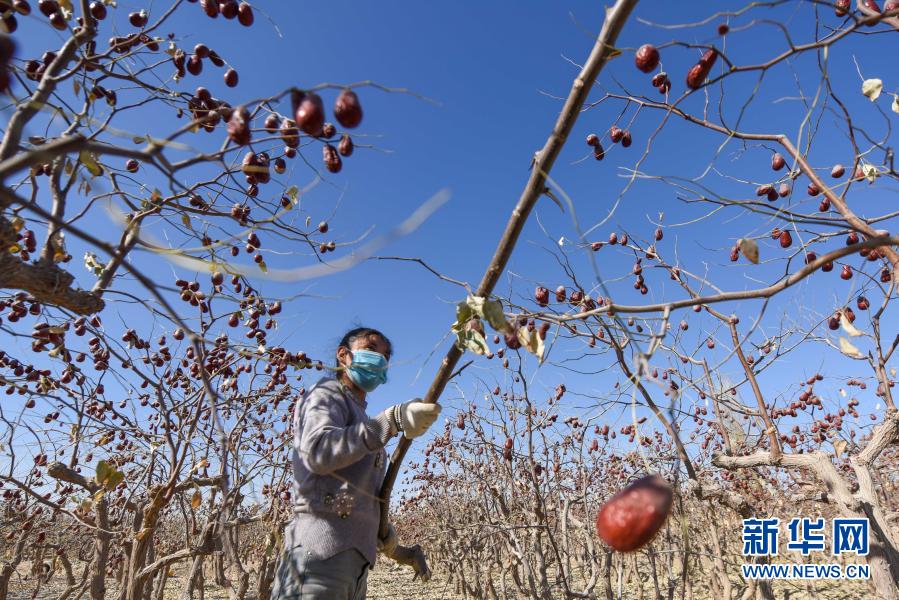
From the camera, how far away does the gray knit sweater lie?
1.86 m

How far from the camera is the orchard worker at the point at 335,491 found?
1.85 m

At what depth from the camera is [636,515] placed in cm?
112

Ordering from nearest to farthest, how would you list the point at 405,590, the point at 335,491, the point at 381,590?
the point at 335,491
the point at 381,590
the point at 405,590

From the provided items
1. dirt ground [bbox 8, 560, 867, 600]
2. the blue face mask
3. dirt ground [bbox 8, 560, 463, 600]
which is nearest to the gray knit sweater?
the blue face mask

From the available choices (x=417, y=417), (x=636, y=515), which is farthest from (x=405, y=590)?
(x=636, y=515)

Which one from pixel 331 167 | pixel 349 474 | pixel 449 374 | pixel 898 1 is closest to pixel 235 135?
pixel 331 167

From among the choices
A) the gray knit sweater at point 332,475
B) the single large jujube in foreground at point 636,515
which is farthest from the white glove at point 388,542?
the single large jujube in foreground at point 636,515

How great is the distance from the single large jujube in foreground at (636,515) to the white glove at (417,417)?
0.75m

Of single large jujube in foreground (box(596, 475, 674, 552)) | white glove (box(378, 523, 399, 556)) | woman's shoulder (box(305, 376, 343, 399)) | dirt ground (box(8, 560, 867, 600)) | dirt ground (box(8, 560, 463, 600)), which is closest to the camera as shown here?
single large jujube in foreground (box(596, 475, 674, 552))

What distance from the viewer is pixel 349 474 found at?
209 cm

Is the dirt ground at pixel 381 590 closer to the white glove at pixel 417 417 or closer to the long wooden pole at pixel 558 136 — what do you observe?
the white glove at pixel 417 417

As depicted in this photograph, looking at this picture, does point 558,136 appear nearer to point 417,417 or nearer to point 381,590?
point 417,417

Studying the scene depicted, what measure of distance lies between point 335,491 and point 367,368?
0.56 metres

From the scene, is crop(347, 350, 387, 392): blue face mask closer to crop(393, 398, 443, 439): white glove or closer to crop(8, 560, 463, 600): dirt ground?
crop(393, 398, 443, 439): white glove
